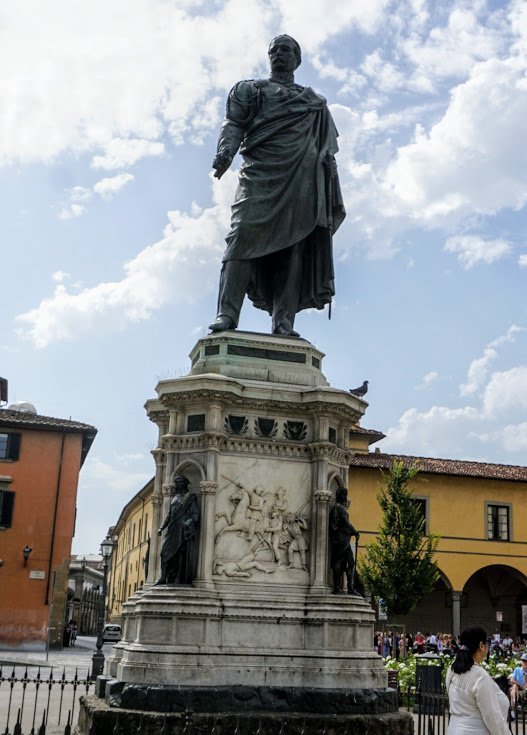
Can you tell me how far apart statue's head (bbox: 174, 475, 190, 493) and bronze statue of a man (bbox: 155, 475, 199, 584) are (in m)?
0.11

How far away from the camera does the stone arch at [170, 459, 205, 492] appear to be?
1018cm

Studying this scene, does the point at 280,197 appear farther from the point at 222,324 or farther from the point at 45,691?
the point at 45,691

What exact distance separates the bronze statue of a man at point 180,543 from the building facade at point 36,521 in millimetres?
29739

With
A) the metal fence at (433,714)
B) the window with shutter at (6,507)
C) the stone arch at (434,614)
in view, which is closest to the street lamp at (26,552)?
the window with shutter at (6,507)

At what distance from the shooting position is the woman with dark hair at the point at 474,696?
540 cm

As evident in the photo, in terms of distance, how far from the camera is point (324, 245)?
1220 centimetres

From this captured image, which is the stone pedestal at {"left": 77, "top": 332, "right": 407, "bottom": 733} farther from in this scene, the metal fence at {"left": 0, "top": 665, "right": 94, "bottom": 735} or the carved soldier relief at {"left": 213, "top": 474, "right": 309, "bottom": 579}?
the metal fence at {"left": 0, "top": 665, "right": 94, "bottom": 735}

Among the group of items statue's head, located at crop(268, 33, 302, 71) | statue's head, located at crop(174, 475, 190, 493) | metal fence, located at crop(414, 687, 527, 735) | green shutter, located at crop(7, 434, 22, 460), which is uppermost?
statue's head, located at crop(268, 33, 302, 71)

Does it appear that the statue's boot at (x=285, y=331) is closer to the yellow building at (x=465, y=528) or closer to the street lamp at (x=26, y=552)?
the street lamp at (x=26, y=552)

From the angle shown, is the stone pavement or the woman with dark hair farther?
the stone pavement

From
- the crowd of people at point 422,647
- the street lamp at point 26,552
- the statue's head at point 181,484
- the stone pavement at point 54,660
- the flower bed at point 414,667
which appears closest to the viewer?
the statue's head at point 181,484

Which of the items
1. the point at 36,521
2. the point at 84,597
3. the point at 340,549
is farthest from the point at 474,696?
the point at 84,597

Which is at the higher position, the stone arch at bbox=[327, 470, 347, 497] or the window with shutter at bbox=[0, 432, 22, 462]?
the window with shutter at bbox=[0, 432, 22, 462]

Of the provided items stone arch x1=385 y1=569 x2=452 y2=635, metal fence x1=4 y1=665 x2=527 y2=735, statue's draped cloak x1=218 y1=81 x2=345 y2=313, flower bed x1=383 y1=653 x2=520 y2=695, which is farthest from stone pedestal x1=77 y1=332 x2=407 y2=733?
stone arch x1=385 y1=569 x2=452 y2=635
